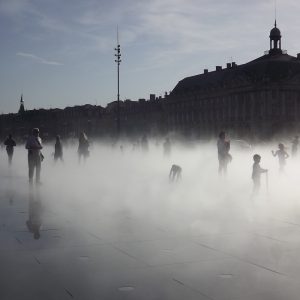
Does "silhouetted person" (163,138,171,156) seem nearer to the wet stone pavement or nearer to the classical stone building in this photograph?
the wet stone pavement

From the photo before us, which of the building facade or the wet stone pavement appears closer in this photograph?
the wet stone pavement

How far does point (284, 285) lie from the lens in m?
5.70

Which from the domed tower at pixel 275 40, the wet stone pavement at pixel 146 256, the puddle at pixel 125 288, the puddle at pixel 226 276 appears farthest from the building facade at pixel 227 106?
the puddle at pixel 125 288

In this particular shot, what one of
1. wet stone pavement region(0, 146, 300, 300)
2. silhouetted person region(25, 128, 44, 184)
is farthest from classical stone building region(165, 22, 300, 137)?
wet stone pavement region(0, 146, 300, 300)

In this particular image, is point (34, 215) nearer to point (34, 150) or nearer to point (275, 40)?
point (34, 150)

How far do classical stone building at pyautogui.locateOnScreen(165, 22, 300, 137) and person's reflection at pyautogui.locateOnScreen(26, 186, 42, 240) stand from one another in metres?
81.6

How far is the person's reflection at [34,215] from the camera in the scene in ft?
28.7

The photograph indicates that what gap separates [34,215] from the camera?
10.4 metres

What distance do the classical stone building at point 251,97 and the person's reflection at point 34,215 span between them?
3214 inches

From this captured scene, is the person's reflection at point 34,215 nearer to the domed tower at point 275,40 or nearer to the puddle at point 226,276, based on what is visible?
the puddle at point 226,276

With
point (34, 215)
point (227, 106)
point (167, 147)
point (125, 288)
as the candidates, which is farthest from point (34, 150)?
point (227, 106)

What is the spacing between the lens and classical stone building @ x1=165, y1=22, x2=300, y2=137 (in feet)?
313

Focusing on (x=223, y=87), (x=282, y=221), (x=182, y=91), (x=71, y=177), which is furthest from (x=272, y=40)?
(x=282, y=221)

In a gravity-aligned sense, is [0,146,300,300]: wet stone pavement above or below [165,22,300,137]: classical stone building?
below
